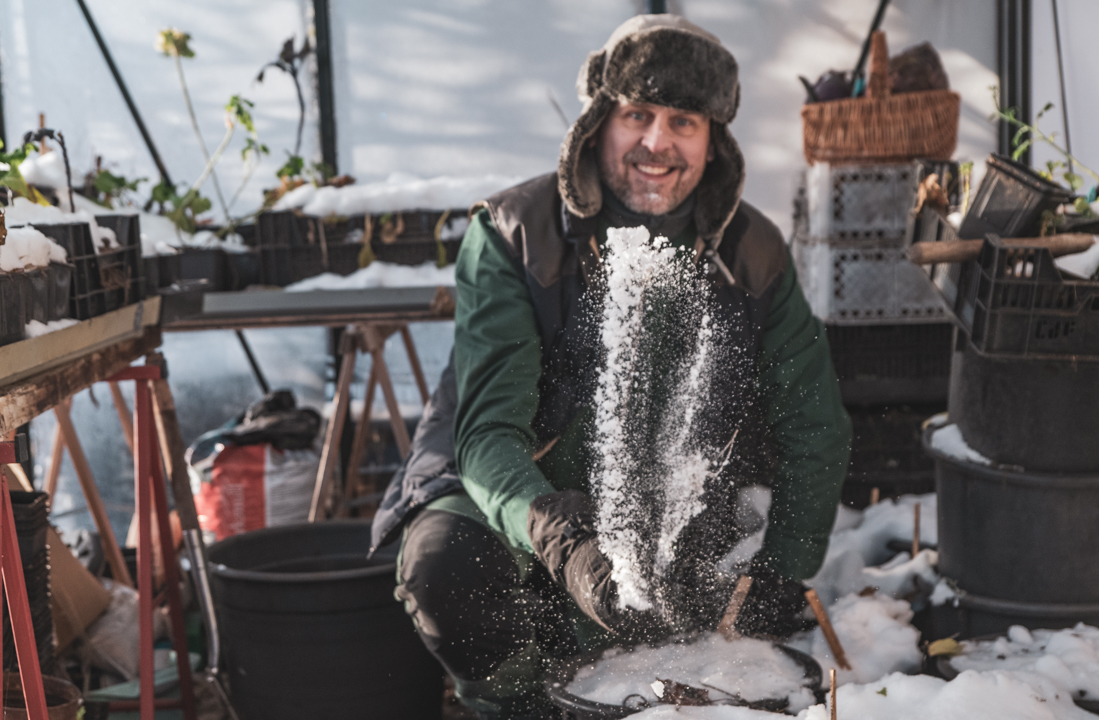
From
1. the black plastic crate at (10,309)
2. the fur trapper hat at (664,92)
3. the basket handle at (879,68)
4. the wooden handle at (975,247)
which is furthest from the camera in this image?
the basket handle at (879,68)

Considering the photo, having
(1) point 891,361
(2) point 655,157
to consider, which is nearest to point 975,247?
(2) point 655,157

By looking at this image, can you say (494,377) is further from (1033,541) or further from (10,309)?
(1033,541)

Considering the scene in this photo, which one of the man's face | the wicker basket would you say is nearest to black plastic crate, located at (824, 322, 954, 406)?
the wicker basket

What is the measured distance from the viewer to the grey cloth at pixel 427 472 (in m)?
1.80

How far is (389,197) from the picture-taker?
113 inches

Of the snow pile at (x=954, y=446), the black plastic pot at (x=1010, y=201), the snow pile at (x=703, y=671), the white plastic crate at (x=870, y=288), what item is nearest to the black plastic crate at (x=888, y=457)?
the white plastic crate at (x=870, y=288)

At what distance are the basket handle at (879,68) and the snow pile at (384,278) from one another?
4.30ft

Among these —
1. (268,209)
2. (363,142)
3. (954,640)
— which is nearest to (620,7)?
(363,142)

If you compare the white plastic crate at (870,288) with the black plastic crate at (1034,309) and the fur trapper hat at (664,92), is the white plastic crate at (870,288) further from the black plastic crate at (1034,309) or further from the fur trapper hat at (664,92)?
the black plastic crate at (1034,309)

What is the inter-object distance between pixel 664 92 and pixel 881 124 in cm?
122

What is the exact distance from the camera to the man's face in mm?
1813

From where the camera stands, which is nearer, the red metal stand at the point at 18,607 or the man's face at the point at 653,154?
the red metal stand at the point at 18,607

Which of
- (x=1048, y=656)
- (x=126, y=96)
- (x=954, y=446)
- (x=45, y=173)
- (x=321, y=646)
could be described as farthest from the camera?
(x=126, y=96)

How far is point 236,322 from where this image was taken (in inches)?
104
